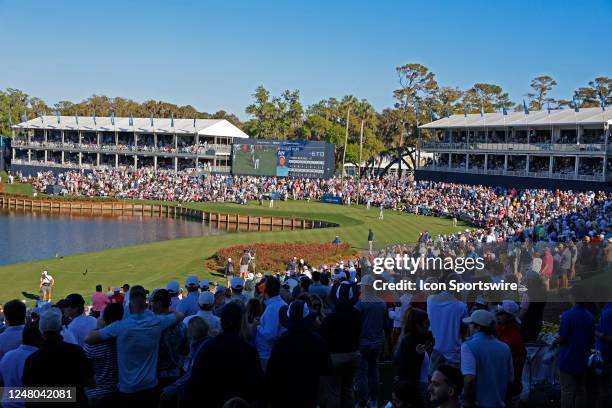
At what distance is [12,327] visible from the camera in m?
6.52

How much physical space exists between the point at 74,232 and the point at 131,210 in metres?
14.6

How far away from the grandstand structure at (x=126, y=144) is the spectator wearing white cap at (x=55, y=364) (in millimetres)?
68685

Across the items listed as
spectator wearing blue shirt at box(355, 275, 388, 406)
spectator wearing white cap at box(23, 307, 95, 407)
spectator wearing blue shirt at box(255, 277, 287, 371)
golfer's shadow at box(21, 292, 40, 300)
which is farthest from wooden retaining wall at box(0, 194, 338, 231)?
spectator wearing white cap at box(23, 307, 95, 407)

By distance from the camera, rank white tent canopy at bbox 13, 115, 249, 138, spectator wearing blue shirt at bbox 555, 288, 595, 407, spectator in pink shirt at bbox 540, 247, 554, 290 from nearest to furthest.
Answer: spectator wearing blue shirt at bbox 555, 288, 595, 407 → spectator in pink shirt at bbox 540, 247, 554, 290 → white tent canopy at bbox 13, 115, 249, 138

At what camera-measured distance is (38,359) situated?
5605 millimetres

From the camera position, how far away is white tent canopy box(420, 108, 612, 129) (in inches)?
2233

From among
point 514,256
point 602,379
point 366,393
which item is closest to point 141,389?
point 366,393

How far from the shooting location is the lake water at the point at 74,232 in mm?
38281

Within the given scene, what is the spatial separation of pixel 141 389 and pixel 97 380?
42cm

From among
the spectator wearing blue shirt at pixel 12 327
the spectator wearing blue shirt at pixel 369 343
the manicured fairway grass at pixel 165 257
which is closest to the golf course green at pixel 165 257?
the manicured fairway grass at pixel 165 257

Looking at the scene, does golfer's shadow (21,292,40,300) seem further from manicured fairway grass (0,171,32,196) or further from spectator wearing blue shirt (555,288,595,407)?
manicured fairway grass (0,171,32,196)

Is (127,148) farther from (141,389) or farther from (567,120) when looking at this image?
(141,389)

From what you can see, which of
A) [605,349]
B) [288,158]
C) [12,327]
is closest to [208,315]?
[12,327]

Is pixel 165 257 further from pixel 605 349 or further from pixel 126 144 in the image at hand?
pixel 126 144
